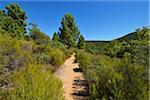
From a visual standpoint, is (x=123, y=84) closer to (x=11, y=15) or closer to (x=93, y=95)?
(x=93, y=95)

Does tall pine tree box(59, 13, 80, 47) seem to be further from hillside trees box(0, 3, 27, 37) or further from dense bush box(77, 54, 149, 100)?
dense bush box(77, 54, 149, 100)

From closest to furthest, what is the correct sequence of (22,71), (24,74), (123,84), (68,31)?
(24,74)
(123,84)
(22,71)
(68,31)

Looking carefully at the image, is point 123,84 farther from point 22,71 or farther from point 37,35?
point 37,35

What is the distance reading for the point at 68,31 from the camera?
50.8m

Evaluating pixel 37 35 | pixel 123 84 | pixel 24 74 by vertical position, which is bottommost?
pixel 123 84

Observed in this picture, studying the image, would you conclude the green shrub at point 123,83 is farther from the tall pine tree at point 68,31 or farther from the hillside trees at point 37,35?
the tall pine tree at point 68,31

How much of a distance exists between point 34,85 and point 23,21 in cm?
3073

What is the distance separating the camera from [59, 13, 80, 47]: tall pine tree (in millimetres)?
50656

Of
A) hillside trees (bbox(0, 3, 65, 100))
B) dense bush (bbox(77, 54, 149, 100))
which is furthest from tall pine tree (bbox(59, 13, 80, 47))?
dense bush (bbox(77, 54, 149, 100))

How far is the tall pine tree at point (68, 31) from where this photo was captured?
5066cm

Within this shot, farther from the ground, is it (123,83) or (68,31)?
(68,31)

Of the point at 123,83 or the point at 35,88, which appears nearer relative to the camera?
the point at 35,88

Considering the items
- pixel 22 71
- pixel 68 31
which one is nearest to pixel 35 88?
pixel 22 71

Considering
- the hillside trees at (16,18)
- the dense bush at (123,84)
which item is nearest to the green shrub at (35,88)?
the dense bush at (123,84)
